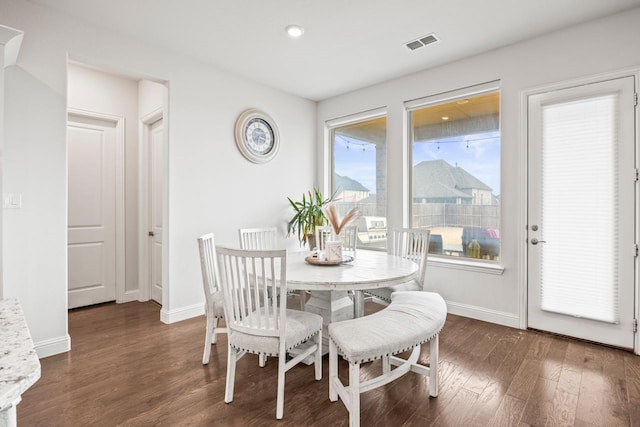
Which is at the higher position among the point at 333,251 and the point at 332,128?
the point at 332,128

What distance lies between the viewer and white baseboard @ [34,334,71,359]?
2602 mm

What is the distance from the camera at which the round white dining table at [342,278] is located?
206 centimetres

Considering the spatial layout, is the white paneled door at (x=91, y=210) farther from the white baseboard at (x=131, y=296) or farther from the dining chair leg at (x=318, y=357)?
the dining chair leg at (x=318, y=357)

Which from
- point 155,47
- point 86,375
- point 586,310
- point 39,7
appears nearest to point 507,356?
point 586,310

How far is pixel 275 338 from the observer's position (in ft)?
6.26

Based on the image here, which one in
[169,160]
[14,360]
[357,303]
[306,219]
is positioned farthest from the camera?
[306,219]

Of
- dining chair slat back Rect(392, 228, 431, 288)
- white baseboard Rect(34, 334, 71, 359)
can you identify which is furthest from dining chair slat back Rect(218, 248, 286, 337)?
white baseboard Rect(34, 334, 71, 359)

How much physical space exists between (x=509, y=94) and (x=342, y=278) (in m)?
2.56

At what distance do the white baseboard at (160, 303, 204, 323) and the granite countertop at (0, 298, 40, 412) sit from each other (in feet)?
8.72

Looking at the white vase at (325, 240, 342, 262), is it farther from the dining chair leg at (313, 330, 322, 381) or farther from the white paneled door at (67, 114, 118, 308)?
the white paneled door at (67, 114, 118, 308)

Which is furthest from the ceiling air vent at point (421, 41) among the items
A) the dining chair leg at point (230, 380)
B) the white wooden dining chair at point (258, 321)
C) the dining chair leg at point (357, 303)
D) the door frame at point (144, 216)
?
the door frame at point (144, 216)

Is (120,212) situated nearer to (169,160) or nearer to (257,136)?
(169,160)

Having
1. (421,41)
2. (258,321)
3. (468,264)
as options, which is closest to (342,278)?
(258,321)

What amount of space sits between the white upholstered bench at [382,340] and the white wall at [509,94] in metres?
1.44
